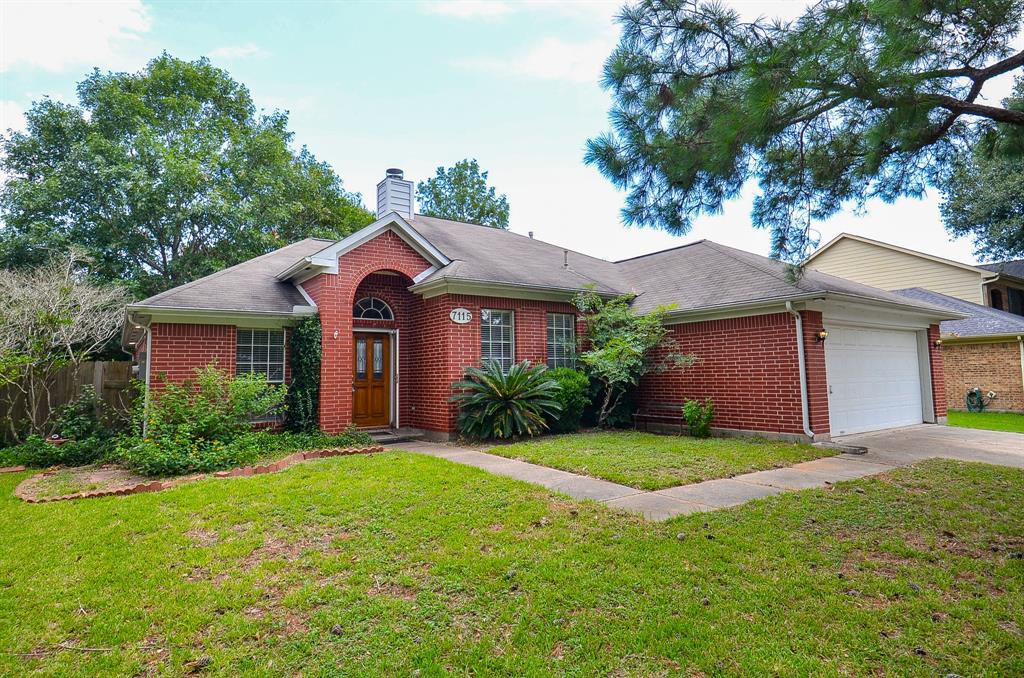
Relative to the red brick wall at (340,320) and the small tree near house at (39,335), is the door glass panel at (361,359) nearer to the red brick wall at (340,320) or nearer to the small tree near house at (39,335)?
the red brick wall at (340,320)

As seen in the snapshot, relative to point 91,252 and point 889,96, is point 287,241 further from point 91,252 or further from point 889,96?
point 889,96

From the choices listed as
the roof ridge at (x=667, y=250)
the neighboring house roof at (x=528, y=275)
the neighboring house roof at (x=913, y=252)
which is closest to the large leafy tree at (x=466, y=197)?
the neighboring house roof at (x=913, y=252)

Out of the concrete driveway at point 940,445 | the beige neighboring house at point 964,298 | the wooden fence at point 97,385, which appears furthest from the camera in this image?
the beige neighboring house at point 964,298

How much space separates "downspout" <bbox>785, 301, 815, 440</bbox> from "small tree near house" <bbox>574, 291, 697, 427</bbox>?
2039mm

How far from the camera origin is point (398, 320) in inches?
461

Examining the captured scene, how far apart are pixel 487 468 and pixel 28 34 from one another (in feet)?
35.2

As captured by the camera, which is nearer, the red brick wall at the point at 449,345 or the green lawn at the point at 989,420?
the red brick wall at the point at 449,345

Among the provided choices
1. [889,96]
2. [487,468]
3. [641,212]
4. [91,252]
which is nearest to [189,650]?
[487,468]

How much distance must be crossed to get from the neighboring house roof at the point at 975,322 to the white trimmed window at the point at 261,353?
18.7 meters

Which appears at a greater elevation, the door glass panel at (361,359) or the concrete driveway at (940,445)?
the door glass panel at (361,359)

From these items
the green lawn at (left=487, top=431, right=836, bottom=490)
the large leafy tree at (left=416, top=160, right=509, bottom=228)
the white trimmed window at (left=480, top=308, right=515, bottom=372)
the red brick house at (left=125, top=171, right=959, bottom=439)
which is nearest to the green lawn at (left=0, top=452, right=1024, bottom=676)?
the green lawn at (left=487, top=431, right=836, bottom=490)

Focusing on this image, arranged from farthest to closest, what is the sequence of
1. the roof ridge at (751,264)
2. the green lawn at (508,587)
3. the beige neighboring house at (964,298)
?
the beige neighboring house at (964,298)
the roof ridge at (751,264)
the green lawn at (508,587)

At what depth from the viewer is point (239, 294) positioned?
34.0ft

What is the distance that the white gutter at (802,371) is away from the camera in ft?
31.2
